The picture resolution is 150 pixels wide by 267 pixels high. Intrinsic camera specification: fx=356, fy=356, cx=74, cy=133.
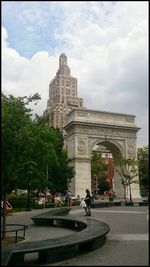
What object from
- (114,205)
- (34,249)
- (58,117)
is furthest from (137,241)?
(58,117)

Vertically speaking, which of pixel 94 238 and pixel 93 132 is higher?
pixel 93 132

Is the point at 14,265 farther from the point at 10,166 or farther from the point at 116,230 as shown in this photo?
the point at 116,230

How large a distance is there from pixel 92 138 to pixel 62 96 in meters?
45.5

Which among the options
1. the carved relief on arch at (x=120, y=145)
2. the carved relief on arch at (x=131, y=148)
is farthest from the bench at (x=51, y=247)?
the carved relief on arch at (x=131, y=148)

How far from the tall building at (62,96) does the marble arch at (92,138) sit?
129 ft

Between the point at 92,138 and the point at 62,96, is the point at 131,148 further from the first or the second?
the point at 62,96

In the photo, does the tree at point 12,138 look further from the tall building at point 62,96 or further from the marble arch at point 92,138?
the tall building at point 62,96

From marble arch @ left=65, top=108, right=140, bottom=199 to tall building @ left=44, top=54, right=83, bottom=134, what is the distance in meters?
39.4

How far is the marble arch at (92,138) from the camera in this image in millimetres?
46000

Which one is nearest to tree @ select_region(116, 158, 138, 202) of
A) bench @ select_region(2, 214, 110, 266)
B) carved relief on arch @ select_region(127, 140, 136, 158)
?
carved relief on arch @ select_region(127, 140, 136, 158)

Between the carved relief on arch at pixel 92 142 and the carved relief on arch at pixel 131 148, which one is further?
the carved relief on arch at pixel 131 148

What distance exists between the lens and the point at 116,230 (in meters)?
14.2

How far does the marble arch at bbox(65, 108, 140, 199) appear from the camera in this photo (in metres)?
46.0

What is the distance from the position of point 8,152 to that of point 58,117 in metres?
79.5
